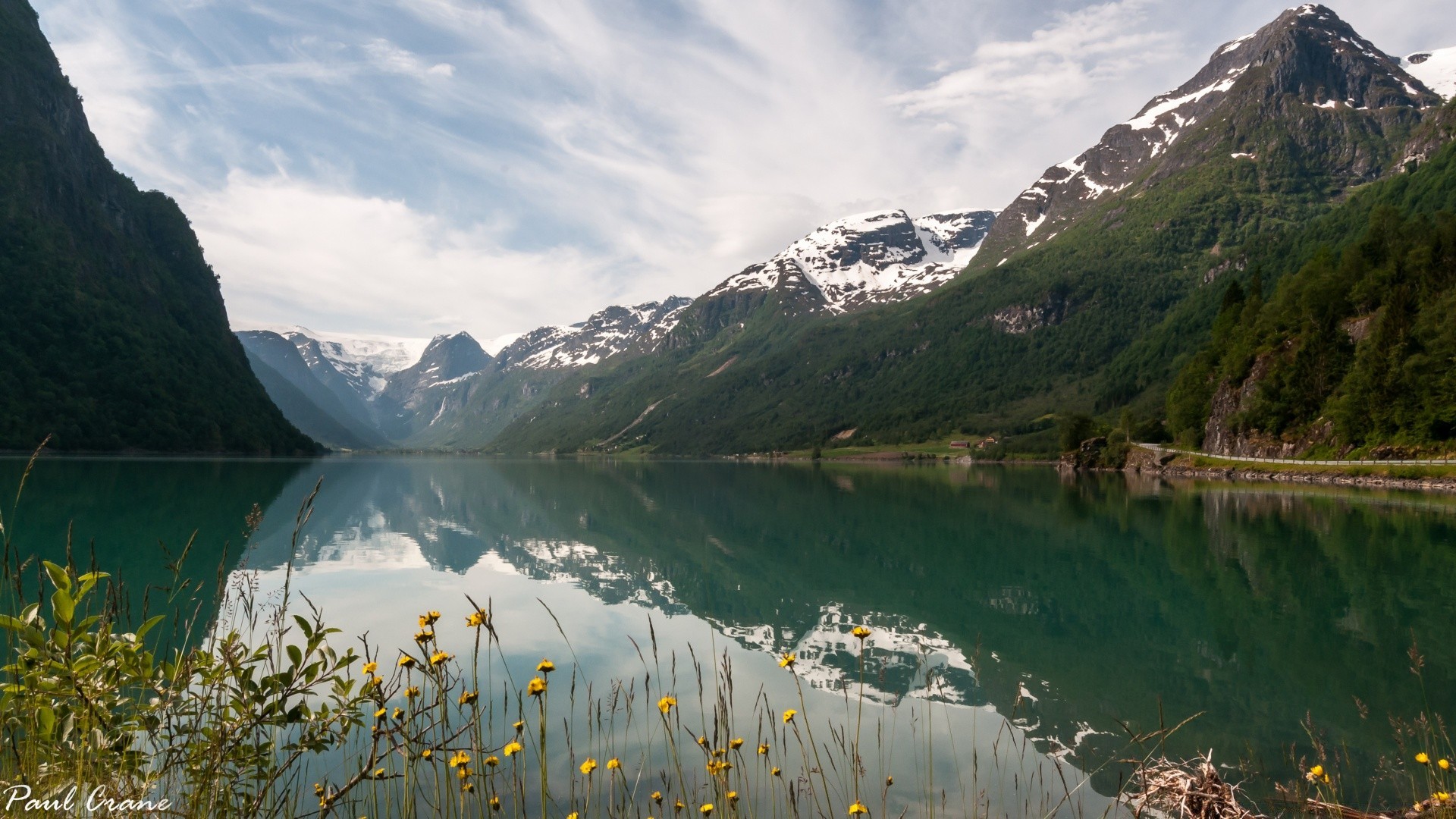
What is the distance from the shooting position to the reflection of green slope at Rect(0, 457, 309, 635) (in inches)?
794

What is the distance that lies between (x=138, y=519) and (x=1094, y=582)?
3985 centimetres

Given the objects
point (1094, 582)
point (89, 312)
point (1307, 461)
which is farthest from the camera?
point (89, 312)

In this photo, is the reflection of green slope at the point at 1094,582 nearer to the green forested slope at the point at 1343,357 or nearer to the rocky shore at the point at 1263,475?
the rocky shore at the point at 1263,475

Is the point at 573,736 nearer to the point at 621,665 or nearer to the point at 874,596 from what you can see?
the point at 621,665

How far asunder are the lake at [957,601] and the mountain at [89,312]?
7830 centimetres

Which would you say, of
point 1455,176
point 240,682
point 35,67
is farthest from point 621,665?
point 35,67

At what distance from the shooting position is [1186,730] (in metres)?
10.7

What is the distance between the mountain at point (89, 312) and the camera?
106 meters

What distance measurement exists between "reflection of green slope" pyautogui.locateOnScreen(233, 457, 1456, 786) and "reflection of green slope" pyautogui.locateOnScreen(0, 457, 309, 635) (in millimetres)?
6483

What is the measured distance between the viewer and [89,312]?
120 meters

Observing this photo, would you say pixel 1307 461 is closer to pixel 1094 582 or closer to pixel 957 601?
pixel 1094 582

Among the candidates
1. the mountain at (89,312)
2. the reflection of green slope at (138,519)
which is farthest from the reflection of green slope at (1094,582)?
the mountain at (89,312)

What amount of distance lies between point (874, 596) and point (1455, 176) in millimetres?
152256

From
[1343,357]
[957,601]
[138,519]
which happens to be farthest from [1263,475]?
[138,519]
